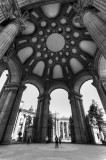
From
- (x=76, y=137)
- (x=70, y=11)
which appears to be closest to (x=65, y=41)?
(x=70, y=11)

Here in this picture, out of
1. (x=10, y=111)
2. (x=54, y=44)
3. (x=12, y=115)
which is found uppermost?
(x=54, y=44)

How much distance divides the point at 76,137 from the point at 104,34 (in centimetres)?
1495

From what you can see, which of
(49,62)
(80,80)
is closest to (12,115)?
(49,62)

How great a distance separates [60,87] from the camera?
21.8 metres

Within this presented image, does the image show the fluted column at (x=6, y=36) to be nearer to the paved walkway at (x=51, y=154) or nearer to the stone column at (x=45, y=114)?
the paved walkway at (x=51, y=154)

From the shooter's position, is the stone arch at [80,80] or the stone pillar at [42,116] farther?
the stone arch at [80,80]

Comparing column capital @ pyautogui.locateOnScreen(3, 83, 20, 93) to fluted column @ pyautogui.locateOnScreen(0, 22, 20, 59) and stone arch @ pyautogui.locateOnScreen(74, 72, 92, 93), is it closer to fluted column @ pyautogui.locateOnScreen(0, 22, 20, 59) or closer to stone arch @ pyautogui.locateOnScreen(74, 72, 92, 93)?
fluted column @ pyautogui.locateOnScreen(0, 22, 20, 59)

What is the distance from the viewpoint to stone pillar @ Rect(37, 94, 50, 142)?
1584 centimetres

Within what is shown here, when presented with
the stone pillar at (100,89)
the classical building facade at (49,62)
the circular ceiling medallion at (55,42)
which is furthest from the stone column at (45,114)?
the circular ceiling medallion at (55,42)

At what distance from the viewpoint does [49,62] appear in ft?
73.4

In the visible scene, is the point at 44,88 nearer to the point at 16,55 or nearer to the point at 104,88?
the point at 16,55

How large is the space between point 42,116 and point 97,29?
16.0 metres

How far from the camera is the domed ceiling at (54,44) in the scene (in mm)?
15805

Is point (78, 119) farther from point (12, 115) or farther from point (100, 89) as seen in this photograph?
point (12, 115)
